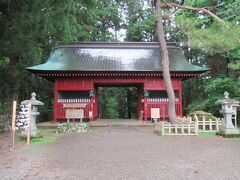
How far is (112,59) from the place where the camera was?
17.8m

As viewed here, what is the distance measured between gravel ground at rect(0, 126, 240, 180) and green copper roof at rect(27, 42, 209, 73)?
7921mm

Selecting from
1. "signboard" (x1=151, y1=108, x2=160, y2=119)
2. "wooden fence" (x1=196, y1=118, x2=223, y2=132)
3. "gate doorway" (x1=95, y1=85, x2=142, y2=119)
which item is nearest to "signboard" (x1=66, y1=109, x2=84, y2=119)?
"signboard" (x1=151, y1=108, x2=160, y2=119)

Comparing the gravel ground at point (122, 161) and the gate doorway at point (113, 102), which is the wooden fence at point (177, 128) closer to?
the gravel ground at point (122, 161)

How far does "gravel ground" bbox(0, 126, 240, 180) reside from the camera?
4.92 m

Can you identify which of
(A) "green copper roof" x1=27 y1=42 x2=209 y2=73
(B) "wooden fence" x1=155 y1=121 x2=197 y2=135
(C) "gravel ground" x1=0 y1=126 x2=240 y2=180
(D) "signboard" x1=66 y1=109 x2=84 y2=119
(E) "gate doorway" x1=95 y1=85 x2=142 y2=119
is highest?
(A) "green copper roof" x1=27 y1=42 x2=209 y2=73

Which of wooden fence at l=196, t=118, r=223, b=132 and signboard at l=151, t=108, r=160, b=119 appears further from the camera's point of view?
signboard at l=151, t=108, r=160, b=119

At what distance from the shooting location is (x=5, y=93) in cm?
1830

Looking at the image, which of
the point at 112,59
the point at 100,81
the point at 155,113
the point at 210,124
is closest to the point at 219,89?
the point at 155,113

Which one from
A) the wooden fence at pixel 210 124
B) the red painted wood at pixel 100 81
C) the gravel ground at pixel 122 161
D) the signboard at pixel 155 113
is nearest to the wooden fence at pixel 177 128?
the wooden fence at pixel 210 124

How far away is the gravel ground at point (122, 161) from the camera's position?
194 inches

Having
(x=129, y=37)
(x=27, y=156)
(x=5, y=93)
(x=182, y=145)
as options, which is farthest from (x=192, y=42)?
(x=129, y=37)

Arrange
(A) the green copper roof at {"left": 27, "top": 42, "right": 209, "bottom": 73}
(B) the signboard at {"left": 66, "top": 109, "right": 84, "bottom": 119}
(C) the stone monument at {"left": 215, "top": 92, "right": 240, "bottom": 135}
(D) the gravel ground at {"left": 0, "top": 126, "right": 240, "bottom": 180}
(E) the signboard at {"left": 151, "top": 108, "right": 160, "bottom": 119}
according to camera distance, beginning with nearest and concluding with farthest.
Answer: (D) the gravel ground at {"left": 0, "top": 126, "right": 240, "bottom": 180} → (C) the stone monument at {"left": 215, "top": 92, "right": 240, "bottom": 135} → (B) the signboard at {"left": 66, "top": 109, "right": 84, "bottom": 119} → (E) the signboard at {"left": 151, "top": 108, "right": 160, "bottom": 119} → (A) the green copper roof at {"left": 27, "top": 42, "right": 209, "bottom": 73}

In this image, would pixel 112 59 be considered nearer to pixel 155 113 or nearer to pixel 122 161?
pixel 155 113

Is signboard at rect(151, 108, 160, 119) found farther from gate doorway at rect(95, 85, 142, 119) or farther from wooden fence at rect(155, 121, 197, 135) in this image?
gate doorway at rect(95, 85, 142, 119)
